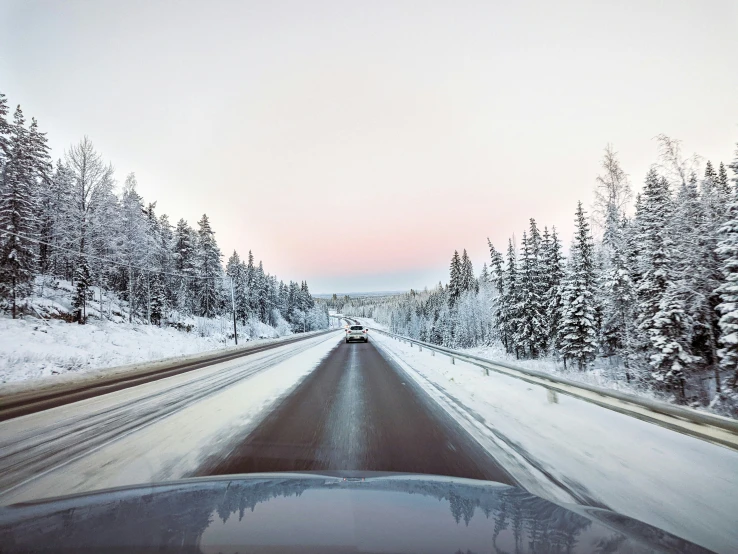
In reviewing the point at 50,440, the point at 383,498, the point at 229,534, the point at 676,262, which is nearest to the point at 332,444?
the point at 383,498

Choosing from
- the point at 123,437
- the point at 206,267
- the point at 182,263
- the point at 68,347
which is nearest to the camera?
the point at 123,437

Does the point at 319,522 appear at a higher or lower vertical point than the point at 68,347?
higher

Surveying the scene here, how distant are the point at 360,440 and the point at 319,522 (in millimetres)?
3345

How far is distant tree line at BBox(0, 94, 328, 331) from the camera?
86.2ft

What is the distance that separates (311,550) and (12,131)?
128 ft

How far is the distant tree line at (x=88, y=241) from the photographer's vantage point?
86.2ft

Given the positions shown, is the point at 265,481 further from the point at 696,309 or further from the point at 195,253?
the point at 195,253

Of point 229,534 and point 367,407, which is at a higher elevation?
point 229,534

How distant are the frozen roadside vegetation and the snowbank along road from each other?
10910 mm

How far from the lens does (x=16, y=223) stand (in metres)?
26.2

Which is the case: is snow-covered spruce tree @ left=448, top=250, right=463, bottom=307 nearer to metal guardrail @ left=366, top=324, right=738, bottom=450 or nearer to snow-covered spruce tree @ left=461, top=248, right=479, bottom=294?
snow-covered spruce tree @ left=461, top=248, right=479, bottom=294

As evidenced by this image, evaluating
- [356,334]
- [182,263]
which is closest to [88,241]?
[182,263]

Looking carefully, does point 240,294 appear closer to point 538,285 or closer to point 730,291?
point 538,285

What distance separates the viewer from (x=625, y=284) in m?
22.9
